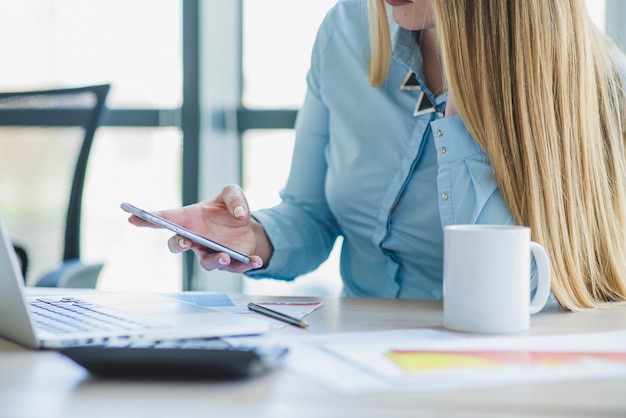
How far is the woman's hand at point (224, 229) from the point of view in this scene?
959mm

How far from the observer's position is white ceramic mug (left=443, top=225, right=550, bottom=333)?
0.71m

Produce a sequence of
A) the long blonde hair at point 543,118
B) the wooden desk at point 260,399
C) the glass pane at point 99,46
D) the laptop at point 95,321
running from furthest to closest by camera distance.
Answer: the glass pane at point 99,46
the long blonde hair at point 543,118
the laptop at point 95,321
the wooden desk at point 260,399

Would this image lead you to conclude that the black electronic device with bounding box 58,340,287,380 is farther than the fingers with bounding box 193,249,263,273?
No

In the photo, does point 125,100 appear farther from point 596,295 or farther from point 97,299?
point 596,295

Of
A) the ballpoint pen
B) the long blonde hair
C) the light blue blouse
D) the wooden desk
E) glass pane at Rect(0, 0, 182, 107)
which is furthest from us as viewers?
glass pane at Rect(0, 0, 182, 107)

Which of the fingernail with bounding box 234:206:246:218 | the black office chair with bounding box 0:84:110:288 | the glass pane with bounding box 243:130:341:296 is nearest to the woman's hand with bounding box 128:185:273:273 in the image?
the fingernail with bounding box 234:206:246:218

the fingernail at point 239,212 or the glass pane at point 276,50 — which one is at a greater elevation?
the glass pane at point 276,50

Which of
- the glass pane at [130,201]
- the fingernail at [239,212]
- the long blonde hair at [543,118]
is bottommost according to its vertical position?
the glass pane at [130,201]

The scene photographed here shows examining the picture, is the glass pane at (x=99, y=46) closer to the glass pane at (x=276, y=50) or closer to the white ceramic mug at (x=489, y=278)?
the glass pane at (x=276, y=50)

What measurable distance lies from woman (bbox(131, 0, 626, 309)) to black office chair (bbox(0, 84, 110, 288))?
1.76 ft

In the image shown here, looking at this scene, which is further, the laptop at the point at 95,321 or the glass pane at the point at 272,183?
the glass pane at the point at 272,183

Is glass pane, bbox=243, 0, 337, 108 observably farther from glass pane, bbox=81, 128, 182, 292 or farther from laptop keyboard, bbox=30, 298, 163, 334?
laptop keyboard, bbox=30, 298, 163, 334

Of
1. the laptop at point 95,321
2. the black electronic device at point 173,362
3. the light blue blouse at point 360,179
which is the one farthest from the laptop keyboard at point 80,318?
the light blue blouse at point 360,179

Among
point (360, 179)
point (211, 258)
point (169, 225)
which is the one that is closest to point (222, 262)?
→ point (211, 258)
